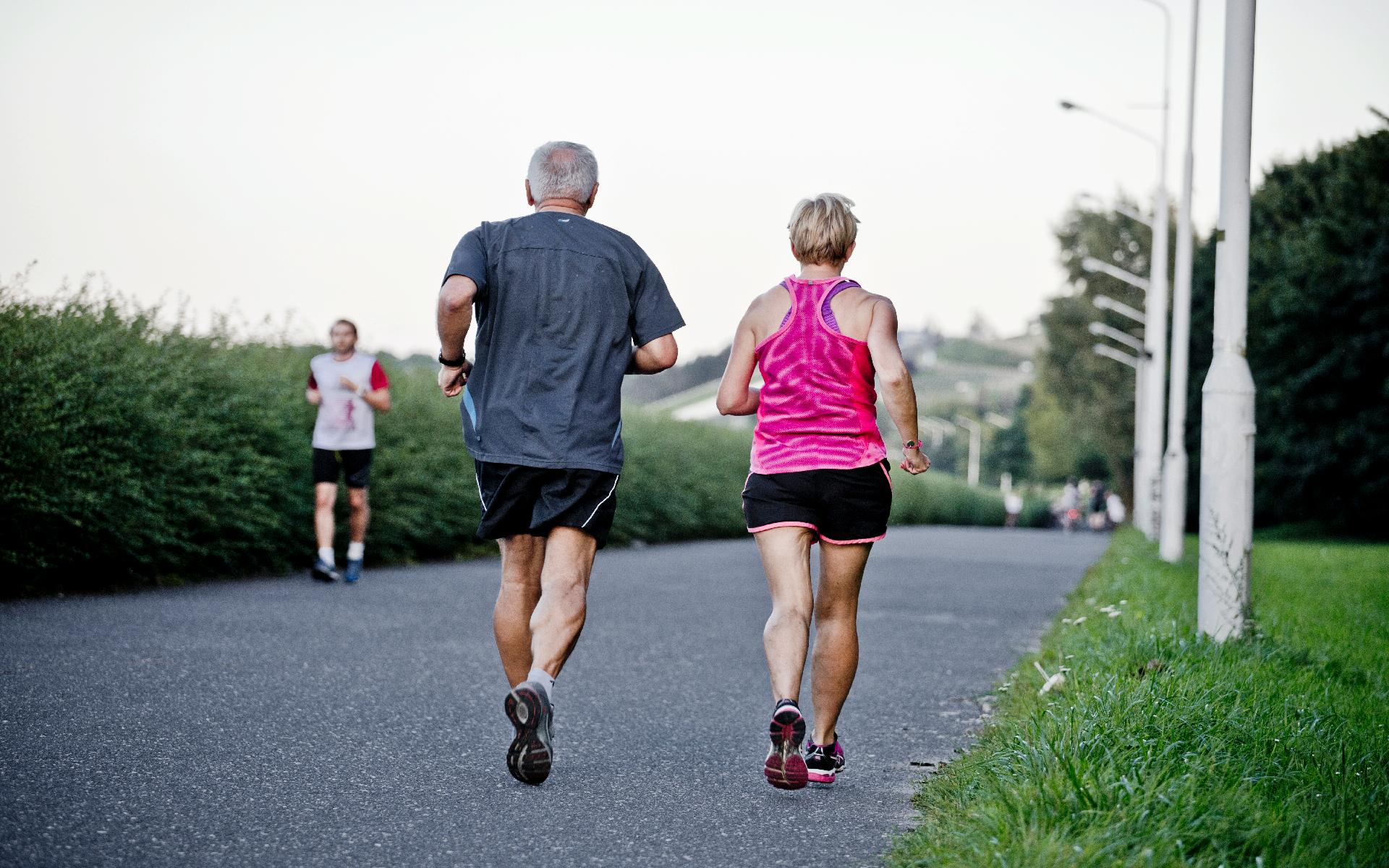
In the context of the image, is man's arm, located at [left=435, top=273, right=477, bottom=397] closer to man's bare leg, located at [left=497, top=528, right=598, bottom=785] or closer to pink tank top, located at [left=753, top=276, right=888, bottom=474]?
man's bare leg, located at [left=497, top=528, right=598, bottom=785]

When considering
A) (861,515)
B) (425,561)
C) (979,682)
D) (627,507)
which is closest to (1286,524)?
(627,507)

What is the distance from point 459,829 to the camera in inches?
152

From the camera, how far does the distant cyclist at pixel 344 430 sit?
1064cm

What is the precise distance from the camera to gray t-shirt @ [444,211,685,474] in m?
4.62

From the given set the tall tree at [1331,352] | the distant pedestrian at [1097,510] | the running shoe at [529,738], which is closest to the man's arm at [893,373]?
the running shoe at [529,738]

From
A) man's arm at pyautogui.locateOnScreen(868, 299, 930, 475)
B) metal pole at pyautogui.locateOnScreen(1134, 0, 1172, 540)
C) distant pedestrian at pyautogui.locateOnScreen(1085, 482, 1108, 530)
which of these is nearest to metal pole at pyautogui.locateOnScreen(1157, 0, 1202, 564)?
metal pole at pyautogui.locateOnScreen(1134, 0, 1172, 540)

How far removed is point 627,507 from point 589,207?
1513cm

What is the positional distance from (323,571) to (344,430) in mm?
1033

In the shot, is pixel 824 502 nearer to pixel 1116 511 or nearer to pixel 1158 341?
pixel 1158 341

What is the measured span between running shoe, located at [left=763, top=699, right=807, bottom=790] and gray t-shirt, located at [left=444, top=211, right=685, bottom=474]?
0.97 metres

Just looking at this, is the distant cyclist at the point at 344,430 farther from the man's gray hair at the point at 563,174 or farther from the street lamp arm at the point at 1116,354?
the street lamp arm at the point at 1116,354

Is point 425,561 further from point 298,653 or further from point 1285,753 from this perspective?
point 1285,753

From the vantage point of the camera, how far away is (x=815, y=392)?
464cm

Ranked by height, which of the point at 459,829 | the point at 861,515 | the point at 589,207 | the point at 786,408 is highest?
the point at 589,207
